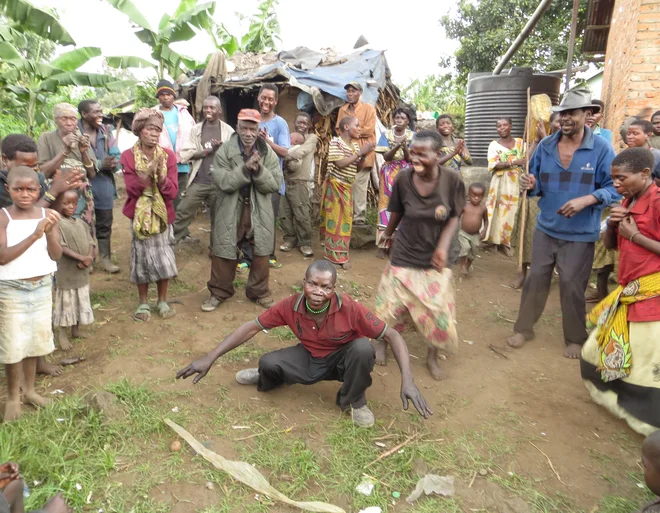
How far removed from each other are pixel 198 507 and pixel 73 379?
5.46 feet

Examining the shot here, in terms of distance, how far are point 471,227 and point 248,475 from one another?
183 inches

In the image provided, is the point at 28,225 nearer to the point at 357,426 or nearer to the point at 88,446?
the point at 88,446

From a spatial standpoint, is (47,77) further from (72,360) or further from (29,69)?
(72,360)

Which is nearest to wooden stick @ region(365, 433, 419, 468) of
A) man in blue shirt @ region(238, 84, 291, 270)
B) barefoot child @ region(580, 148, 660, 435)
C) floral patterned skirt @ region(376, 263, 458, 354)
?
floral patterned skirt @ region(376, 263, 458, 354)

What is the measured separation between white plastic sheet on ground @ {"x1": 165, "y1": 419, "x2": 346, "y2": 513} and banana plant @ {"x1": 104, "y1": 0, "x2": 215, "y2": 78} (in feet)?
28.0

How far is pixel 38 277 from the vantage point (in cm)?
300

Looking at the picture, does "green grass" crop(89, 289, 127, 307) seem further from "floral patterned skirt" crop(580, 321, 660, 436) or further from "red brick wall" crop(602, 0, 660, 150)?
"red brick wall" crop(602, 0, 660, 150)

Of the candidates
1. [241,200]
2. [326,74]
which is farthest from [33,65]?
[241,200]

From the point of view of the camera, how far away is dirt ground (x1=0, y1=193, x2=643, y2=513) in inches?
107

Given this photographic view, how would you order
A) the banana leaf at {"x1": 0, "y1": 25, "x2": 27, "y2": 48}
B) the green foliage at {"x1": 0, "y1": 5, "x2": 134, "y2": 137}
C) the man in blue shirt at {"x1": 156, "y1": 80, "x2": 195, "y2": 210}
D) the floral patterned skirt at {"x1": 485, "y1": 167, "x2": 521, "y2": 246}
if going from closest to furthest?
the man in blue shirt at {"x1": 156, "y1": 80, "x2": 195, "y2": 210}
the floral patterned skirt at {"x1": 485, "y1": 167, "x2": 521, "y2": 246}
the green foliage at {"x1": 0, "y1": 5, "x2": 134, "y2": 137}
the banana leaf at {"x1": 0, "y1": 25, "x2": 27, "y2": 48}

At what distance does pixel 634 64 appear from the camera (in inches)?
245

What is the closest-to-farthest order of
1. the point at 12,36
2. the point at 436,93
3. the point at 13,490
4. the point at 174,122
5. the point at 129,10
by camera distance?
1. the point at 13,490
2. the point at 174,122
3. the point at 12,36
4. the point at 129,10
5. the point at 436,93

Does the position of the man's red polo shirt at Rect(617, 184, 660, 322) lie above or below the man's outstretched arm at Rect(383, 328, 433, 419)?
above

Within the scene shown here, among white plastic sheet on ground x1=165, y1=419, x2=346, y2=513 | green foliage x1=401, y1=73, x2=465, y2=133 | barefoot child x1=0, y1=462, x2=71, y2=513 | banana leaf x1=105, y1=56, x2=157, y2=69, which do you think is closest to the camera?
barefoot child x1=0, y1=462, x2=71, y2=513
